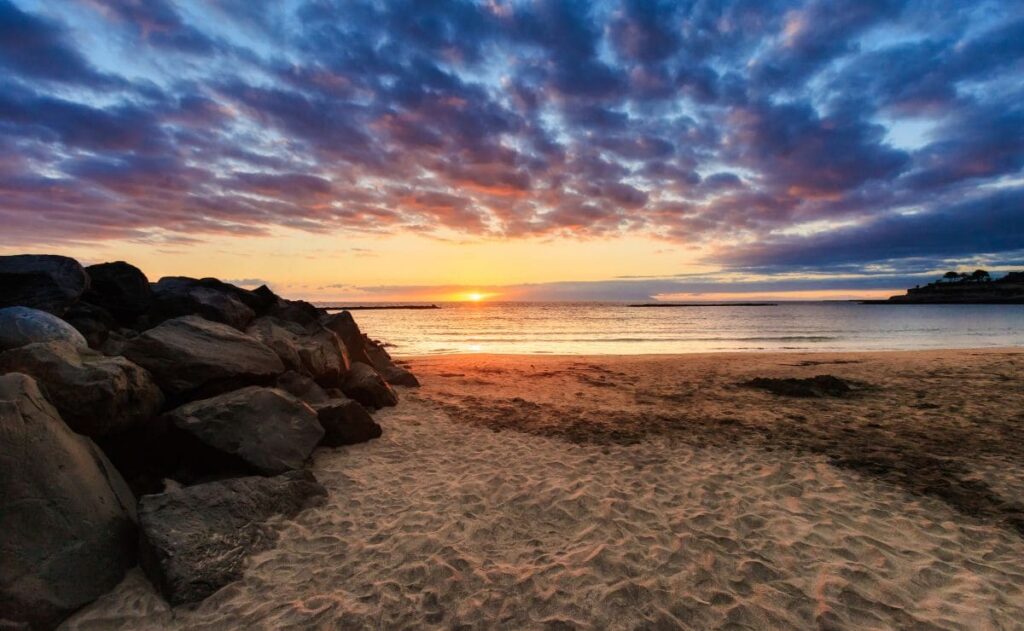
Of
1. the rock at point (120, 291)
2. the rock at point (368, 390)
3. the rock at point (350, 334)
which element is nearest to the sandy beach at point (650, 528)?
the rock at point (368, 390)

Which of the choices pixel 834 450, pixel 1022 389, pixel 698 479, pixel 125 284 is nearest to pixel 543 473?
pixel 698 479

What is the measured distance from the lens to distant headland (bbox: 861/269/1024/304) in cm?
13988

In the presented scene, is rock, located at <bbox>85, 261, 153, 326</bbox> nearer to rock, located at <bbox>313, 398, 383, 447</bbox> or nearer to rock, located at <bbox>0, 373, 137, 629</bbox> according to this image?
rock, located at <bbox>313, 398, 383, 447</bbox>

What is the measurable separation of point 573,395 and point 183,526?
10.5 meters

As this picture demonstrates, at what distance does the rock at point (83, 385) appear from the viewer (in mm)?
5797

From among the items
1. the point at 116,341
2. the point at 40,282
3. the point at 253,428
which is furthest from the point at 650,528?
the point at 40,282

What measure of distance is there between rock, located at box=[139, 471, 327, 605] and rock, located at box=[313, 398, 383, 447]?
2489mm

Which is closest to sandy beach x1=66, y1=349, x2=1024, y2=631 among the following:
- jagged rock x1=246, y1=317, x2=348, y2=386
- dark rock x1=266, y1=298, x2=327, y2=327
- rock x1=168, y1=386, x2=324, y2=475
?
rock x1=168, y1=386, x2=324, y2=475

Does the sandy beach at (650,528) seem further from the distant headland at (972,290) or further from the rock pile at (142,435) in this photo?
the distant headland at (972,290)

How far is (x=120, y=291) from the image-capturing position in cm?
1172

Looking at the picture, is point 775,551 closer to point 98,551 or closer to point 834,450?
point 834,450

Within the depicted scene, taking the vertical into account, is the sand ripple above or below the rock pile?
below

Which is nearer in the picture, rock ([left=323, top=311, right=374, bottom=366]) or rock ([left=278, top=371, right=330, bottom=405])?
rock ([left=278, top=371, right=330, bottom=405])

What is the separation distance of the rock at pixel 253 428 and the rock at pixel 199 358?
59 cm
